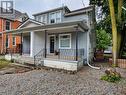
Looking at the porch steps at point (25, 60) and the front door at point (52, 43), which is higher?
the front door at point (52, 43)

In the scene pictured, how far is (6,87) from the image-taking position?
7199mm

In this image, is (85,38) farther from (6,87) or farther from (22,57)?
(6,87)

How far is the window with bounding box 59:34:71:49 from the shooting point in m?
15.8

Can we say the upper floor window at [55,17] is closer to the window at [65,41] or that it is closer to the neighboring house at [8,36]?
the window at [65,41]

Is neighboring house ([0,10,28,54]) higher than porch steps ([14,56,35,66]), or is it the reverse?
neighboring house ([0,10,28,54])

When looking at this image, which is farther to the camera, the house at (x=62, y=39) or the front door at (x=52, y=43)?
the front door at (x=52, y=43)

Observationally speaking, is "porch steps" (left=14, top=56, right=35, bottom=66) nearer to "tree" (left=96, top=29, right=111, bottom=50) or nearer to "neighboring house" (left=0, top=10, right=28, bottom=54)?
"neighboring house" (left=0, top=10, right=28, bottom=54)

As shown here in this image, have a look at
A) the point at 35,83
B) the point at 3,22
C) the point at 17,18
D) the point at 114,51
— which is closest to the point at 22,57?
the point at 35,83

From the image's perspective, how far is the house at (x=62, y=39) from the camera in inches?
494

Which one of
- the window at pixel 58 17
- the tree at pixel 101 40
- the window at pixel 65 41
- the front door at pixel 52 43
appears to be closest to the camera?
the window at pixel 65 41

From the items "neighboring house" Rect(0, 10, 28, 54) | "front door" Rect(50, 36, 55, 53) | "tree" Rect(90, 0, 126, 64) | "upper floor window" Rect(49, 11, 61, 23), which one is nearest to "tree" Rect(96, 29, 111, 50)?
"tree" Rect(90, 0, 126, 64)

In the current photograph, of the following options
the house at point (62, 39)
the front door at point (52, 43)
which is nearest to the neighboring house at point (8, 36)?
the front door at point (52, 43)

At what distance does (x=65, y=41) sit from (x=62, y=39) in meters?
0.47

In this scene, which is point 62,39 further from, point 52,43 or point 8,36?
point 8,36
